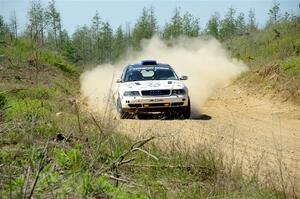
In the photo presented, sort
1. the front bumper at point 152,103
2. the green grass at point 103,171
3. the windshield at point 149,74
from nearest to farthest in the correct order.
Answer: the green grass at point 103,171
the front bumper at point 152,103
the windshield at point 149,74

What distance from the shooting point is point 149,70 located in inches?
608

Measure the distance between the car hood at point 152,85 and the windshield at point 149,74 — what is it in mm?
476

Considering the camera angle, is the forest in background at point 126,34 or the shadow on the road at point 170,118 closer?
the shadow on the road at point 170,118

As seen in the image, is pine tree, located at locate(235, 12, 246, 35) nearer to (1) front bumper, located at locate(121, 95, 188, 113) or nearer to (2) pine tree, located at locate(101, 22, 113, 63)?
(2) pine tree, located at locate(101, 22, 113, 63)

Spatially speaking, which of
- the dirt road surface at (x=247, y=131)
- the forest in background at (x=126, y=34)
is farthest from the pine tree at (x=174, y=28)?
the dirt road surface at (x=247, y=131)

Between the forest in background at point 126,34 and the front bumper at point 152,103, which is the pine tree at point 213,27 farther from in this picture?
the front bumper at point 152,103

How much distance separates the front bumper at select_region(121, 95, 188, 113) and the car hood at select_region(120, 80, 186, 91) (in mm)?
304

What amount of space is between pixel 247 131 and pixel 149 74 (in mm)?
4397

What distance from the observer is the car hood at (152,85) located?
46.4 ft

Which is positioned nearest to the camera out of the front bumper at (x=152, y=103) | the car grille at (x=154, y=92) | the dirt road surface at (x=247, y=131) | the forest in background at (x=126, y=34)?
the dirt road surface at (x=247, y=131)

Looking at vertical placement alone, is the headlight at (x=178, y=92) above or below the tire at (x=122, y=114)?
above

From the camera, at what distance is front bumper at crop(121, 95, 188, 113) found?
1395 centimetres

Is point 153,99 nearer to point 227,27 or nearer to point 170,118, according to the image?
point 170,118

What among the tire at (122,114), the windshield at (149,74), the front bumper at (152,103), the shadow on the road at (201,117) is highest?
the windshield at (149,74)
